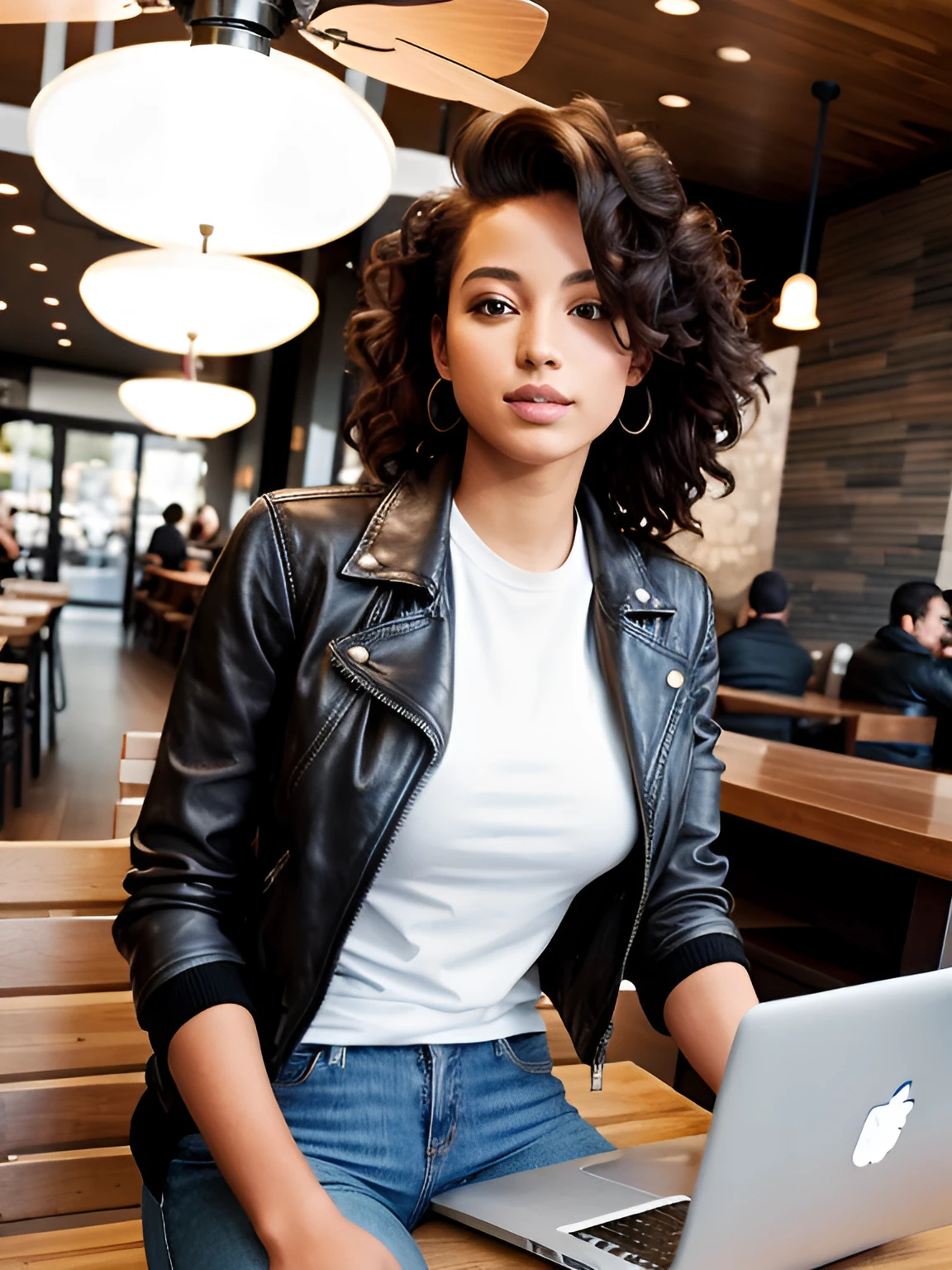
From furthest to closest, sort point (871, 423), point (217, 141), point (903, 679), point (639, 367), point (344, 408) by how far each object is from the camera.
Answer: point (871, 423), point (344, 408), point (903, 679), point (217, 141), point (639, 367)

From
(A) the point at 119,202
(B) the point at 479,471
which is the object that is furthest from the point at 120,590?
(B) the point at 479,471

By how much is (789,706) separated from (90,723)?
13.8 feet

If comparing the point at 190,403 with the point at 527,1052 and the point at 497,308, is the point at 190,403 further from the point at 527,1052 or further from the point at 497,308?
the point at 527,1052

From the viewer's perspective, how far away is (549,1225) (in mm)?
857

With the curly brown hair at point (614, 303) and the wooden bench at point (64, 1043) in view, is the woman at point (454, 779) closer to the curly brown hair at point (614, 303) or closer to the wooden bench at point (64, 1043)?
the curly brown hair at point (614, 303)

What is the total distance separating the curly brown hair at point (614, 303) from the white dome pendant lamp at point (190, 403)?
3.81 metres

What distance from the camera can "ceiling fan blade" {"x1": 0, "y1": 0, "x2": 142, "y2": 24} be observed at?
6.38 ft

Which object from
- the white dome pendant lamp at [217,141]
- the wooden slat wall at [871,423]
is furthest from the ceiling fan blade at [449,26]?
the wooden slat wall at [871,423]

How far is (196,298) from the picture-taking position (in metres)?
3.74

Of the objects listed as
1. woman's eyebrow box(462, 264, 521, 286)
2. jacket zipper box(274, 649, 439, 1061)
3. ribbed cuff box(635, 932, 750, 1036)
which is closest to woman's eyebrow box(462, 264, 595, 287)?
woman's eyebrow box(462, 264, 521, 286)

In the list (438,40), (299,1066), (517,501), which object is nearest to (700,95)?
(438,40)

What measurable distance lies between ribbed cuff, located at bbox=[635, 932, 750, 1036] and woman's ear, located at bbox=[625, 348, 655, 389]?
1.82 ft

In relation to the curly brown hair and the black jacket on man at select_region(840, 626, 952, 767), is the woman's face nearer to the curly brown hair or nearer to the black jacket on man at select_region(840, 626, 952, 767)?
the curly brown hair

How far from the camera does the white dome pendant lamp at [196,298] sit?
3.62 m
